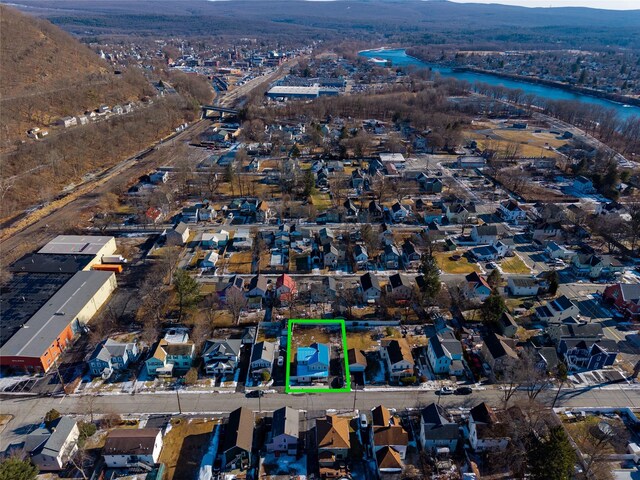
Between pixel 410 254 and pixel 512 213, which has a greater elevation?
pixel 512 213

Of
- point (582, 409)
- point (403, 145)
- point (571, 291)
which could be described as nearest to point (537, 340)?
point (582, 409)

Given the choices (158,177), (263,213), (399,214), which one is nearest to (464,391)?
(399,214)

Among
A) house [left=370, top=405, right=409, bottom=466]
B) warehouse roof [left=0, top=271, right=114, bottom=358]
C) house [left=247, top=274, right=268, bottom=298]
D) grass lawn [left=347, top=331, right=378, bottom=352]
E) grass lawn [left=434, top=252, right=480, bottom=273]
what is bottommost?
grass lawn [left=347, top=331, right=378, bottom=352]

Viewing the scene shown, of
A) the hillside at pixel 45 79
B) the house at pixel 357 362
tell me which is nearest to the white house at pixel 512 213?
the house at pixel 357 362

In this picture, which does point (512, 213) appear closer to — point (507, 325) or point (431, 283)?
point (507, 325)

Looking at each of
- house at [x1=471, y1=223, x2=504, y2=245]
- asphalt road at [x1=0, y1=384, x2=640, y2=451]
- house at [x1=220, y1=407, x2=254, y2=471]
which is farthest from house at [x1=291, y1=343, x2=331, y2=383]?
house at [x1=471, y1=223, x2=504, y2=245]

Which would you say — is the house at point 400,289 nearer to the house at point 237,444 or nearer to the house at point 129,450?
the house at point 237,444

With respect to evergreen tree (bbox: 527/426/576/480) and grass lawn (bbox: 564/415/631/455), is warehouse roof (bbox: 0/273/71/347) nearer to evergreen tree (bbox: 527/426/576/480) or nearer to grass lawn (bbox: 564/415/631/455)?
evergreen tree (bbox: 527/426/576/480)
